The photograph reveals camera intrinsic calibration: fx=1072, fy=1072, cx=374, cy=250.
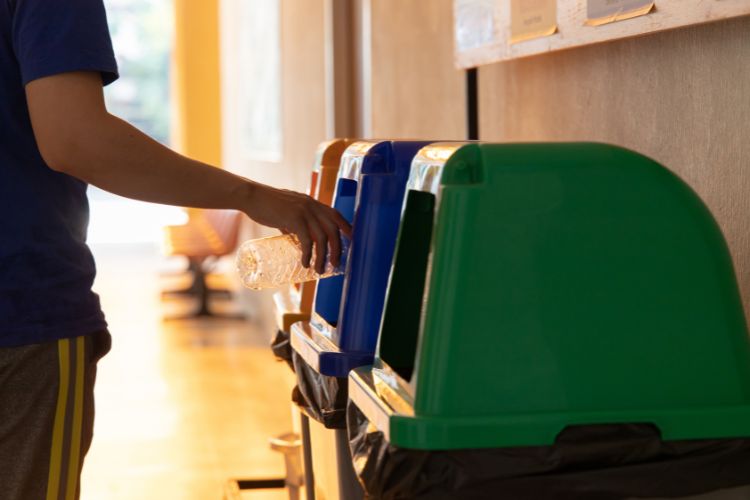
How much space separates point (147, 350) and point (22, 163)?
16.8 feet

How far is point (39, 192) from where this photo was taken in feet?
5.22

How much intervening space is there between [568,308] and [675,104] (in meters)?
0.76

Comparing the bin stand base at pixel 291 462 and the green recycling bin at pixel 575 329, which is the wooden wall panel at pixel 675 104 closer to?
the green recycling bin at pixel 575 329

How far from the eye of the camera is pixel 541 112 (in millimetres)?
2521

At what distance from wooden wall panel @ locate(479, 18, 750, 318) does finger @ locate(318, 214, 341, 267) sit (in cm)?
68

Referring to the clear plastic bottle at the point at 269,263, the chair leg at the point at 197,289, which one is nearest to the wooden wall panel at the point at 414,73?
the clear plastic bottle at the point at 269,263

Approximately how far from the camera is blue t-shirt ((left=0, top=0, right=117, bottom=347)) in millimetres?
1496

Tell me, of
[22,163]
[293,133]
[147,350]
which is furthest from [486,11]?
[147,350]

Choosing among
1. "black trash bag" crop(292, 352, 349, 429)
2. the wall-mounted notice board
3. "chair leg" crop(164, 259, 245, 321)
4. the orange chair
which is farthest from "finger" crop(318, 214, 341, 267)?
the orange chair

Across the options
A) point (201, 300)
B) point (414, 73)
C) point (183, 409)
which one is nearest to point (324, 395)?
point (414, 73)

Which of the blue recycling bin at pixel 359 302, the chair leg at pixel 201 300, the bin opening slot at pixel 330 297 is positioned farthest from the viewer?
the chair leg at pixel 201 300

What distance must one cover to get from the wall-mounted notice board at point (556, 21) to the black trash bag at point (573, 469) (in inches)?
26.6

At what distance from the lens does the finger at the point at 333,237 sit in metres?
1.58

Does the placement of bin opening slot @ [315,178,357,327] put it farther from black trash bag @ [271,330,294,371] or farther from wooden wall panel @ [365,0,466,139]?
wooden wall panel @ [365,0,466,139]
